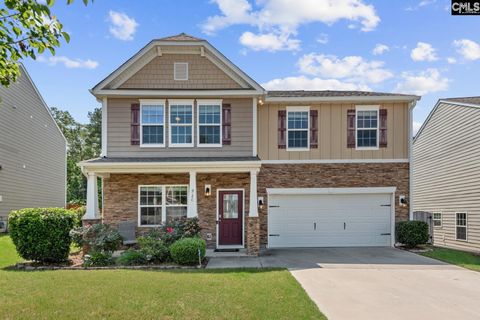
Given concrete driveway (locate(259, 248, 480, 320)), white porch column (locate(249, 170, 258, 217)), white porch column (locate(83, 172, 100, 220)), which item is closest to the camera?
concrete driveway (locate(259, 248, 480, 320))

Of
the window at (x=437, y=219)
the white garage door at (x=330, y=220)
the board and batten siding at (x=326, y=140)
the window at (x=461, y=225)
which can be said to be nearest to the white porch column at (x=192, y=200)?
the board and batten siding at (x=326, y=140)

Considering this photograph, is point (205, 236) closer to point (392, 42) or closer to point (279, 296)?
point (279, 296)

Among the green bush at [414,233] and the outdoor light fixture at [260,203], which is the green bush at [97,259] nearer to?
the outdoor light fixture at [260,203]

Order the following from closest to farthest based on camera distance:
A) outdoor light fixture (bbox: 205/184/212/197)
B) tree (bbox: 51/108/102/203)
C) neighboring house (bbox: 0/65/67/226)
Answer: outdoor light fixture (bbox: 205/184/212/197) → neighboring house (bbox: 0/65/67/226) → tree (bbox: 51/108/102/203)

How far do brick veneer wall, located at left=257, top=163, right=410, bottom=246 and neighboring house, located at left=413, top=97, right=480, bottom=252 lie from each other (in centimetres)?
386

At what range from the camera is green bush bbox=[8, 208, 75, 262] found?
10.6 meters

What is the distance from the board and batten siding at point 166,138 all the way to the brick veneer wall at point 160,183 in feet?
2.78

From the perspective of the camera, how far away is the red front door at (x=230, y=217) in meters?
14.0

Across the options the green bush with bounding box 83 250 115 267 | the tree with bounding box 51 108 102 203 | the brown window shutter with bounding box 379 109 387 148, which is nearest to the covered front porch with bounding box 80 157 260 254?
the green bush with bounding box 83 250 115 267

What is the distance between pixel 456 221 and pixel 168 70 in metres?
14.0

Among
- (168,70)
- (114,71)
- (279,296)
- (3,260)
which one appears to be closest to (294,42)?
(168,70)

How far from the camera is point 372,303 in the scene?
7141mm

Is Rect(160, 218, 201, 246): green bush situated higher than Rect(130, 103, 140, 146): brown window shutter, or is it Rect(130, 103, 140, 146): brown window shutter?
Rect(130, 103, 140, 146): brown window shutter

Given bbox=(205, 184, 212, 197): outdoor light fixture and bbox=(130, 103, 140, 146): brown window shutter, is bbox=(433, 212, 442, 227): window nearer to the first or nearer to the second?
bbox=(205, 184, 212, 197): outdoor light fixture
